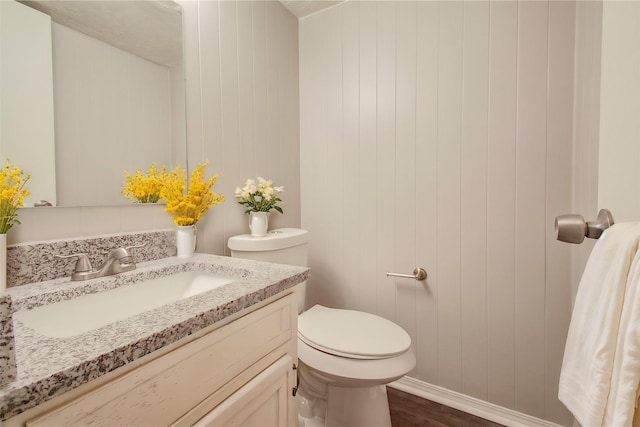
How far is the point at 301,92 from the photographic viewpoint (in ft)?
6.17

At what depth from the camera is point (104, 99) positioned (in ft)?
3.19

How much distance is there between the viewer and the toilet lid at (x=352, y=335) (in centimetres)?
108

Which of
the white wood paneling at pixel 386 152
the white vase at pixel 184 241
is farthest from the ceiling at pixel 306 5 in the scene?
the white vase at pixel 184 241

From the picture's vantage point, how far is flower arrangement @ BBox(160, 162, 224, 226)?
1080 millimetres

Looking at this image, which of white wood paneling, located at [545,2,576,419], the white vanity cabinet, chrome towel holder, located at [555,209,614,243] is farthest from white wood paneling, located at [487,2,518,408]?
the white vanity cabinet

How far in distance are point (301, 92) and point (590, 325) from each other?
176cm

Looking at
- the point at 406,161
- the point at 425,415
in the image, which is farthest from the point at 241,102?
the point at 425,415

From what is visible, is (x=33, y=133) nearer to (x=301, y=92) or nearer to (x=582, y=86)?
(x=301, y=92)

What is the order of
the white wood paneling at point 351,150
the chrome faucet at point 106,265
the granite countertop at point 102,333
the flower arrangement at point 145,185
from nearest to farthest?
the granite countertop at point 102,333
the chrome faucet at point 106,265
the flower arrangement at point 145,185
the white wood paneling at point 351,150

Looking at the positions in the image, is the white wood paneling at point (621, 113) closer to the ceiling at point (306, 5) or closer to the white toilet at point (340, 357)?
the white toilet at point (340, 357)

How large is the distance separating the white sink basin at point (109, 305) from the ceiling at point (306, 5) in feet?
5.28

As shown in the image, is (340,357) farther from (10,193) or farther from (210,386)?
(10,193)

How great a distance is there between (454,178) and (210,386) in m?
1.31

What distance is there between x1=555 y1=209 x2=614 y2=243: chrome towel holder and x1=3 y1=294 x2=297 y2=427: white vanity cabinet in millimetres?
665
